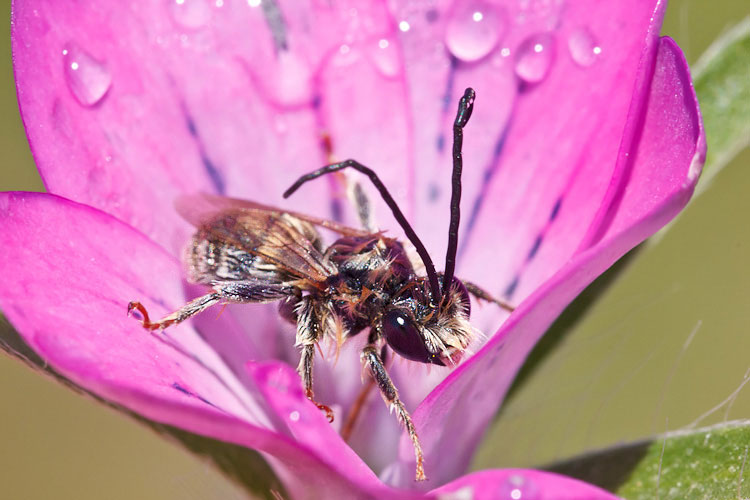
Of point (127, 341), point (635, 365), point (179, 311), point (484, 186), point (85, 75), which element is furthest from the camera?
point (635, 365)

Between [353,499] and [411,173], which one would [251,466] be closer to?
[353,499]

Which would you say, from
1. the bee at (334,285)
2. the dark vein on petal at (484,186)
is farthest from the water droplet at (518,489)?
the dark vein on petal at (484,186)

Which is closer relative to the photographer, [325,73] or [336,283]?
[336,283]

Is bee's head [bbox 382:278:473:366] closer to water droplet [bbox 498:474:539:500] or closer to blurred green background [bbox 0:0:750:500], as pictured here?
water droplet [bbox 498:474:539:500]

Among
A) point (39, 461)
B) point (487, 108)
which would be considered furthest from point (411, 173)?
point (39, 461)

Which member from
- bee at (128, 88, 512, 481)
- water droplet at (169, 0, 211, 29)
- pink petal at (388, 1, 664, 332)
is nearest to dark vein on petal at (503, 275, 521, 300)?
pink petal at (388, 1, 664, 332)

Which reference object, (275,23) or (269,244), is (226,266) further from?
(275,23)

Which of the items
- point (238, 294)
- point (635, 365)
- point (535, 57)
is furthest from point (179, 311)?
point (635, 365)
